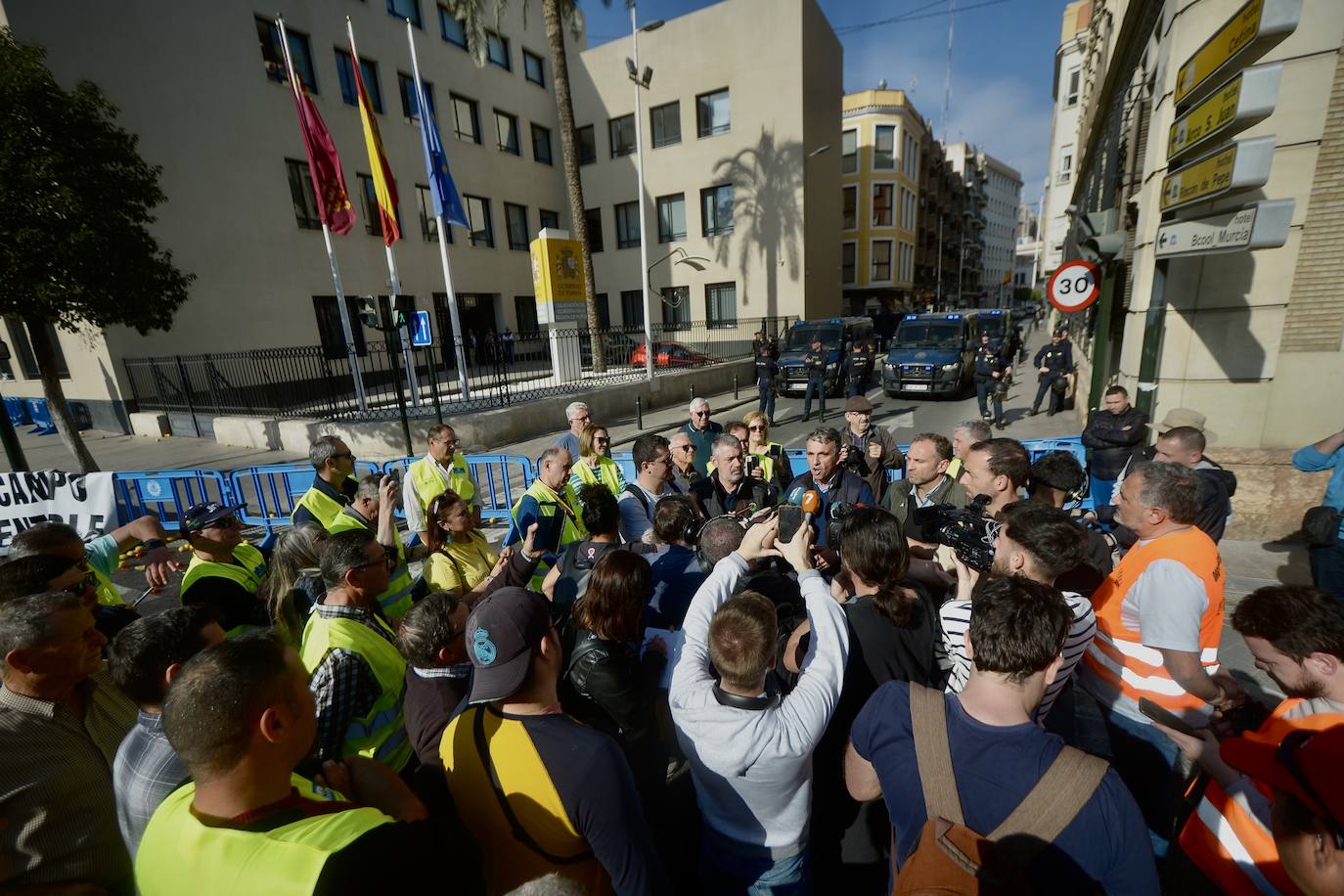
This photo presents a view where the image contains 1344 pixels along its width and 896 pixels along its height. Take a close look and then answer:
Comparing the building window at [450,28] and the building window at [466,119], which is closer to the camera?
the building window at [450,28]

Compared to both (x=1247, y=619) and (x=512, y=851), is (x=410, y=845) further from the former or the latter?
(x=1247, y=619)

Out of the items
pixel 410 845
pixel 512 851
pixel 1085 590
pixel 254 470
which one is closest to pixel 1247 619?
pixel 1085 590

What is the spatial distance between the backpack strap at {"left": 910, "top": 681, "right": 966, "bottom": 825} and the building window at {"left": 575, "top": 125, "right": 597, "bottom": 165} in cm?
2898

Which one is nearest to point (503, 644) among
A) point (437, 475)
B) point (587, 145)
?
point (437, 475)

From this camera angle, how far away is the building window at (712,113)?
2334 centimetres

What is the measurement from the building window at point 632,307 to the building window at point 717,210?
464 centimetres

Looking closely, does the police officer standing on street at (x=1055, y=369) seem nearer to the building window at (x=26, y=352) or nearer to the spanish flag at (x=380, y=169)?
the spanish flag at (x=380, y=169)

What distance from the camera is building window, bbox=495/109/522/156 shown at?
23727 mm

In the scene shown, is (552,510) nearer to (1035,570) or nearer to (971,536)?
(971,536)

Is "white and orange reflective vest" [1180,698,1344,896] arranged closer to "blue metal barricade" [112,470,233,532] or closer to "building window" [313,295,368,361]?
"blue metal barricade" [112,470,233,532]

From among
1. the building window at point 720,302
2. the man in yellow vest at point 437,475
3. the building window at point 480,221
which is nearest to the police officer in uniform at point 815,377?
the man in yellow vest at point 437,475

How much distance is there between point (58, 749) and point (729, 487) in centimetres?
354

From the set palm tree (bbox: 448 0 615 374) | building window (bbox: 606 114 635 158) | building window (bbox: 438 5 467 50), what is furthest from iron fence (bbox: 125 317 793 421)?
building window (bbox: 438 5 467 50)

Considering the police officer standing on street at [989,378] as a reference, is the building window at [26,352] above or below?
above
